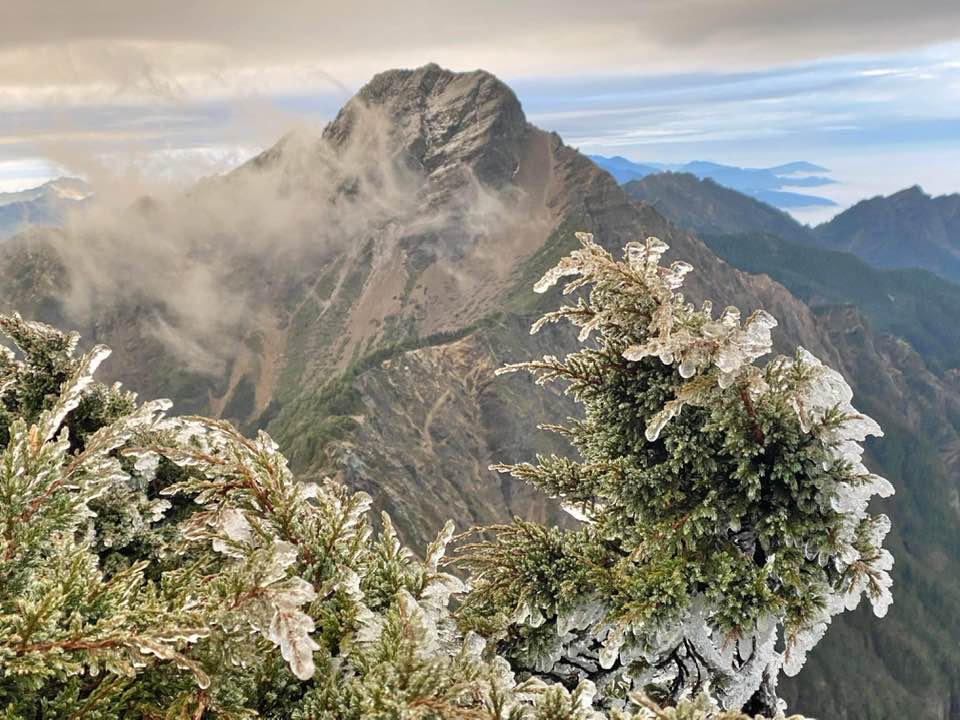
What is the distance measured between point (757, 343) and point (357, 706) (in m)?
5.43

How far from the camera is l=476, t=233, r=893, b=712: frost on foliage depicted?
7609mm

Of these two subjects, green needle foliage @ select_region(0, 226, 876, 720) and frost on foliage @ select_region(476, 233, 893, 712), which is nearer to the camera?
green needle foliage @ select_region(0, 226, 876, 720)

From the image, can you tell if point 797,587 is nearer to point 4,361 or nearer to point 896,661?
point 4,361

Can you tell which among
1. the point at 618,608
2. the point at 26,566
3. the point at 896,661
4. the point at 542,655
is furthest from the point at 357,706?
the point at 896,661

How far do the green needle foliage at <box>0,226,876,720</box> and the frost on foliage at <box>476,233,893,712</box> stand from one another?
4 cm

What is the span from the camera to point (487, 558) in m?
9.70

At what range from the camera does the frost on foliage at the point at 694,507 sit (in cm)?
761

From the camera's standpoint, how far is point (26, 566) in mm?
4961

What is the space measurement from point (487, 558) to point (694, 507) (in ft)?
10.4

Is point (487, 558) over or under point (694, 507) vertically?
under

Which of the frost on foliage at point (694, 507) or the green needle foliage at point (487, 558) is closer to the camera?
the green needle foliage at point (487, 558)

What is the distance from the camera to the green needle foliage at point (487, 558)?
4.66m

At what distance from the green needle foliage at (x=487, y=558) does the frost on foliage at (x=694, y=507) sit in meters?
0.04

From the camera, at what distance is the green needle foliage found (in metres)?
4.66
